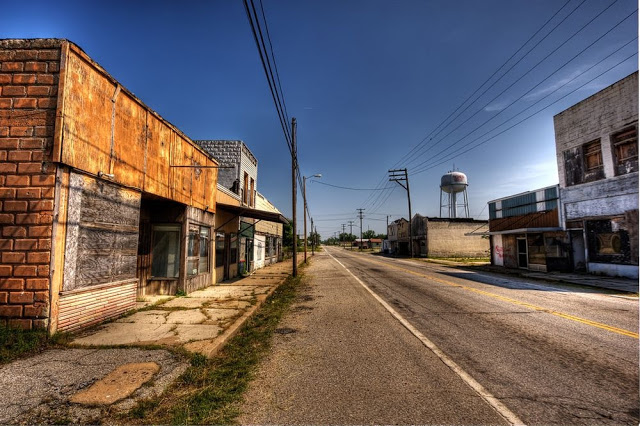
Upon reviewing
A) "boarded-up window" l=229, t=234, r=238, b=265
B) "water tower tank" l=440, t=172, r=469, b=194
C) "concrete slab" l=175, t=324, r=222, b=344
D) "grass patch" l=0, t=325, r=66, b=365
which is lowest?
"concrete slab" l=175, t=324, r=222, b=344

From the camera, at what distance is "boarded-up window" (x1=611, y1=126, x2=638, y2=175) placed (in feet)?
49.4

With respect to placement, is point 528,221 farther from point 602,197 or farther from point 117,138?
point 117,138

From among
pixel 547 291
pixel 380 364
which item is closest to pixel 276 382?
pixel 380 364

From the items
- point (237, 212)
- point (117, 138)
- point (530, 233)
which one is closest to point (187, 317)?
point (117, 138)

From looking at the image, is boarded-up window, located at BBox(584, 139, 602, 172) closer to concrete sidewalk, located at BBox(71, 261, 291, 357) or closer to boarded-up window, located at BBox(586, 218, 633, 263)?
boarded-up window, located at BBox(586, 218, 633, 263)

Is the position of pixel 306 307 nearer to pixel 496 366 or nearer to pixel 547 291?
pixel 496 366

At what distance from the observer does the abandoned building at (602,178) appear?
49.5ft

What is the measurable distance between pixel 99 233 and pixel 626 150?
23.2m

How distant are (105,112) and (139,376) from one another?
602 cm

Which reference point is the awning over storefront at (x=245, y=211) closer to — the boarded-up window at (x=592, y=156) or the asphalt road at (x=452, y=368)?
the asphalt road at (x=452, y=368)

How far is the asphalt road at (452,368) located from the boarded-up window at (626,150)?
37.8 feet

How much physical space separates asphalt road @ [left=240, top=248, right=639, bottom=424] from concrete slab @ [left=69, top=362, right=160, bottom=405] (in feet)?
4.93

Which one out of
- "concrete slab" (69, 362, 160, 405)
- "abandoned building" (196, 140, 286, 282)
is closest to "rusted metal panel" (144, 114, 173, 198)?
"abandoned building" (196, 140, 286, 282)

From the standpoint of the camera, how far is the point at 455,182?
178 ft
